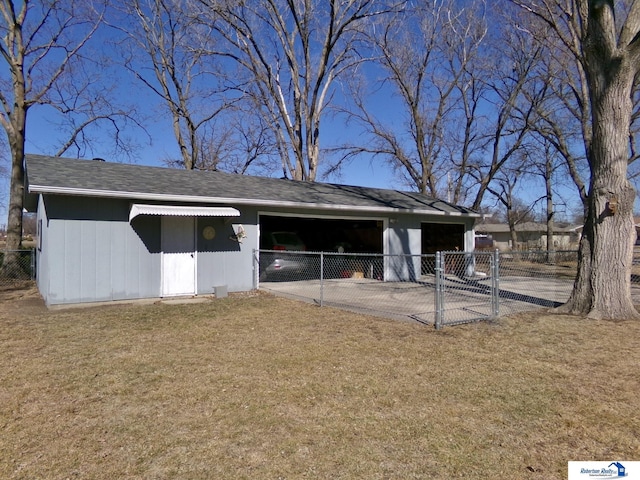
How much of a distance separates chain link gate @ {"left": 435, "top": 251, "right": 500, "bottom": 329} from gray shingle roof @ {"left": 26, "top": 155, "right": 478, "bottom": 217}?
7.19ft

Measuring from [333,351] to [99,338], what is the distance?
3.26m

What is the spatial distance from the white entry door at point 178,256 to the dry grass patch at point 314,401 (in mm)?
2957

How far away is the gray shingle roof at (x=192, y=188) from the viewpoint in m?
A: 8.10

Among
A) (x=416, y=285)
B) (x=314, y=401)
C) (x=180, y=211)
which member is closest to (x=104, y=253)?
(x=180, y=211)

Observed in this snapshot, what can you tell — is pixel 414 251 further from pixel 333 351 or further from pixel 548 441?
pixel 548 441

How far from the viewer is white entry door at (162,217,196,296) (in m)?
9.01

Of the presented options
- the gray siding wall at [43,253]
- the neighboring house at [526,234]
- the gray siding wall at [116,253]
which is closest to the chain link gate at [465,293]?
the gray siding wall at [116,253]

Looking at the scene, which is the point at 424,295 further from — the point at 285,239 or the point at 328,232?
the point at 328,232

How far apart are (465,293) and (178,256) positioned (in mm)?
6909

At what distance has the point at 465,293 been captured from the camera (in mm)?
9820

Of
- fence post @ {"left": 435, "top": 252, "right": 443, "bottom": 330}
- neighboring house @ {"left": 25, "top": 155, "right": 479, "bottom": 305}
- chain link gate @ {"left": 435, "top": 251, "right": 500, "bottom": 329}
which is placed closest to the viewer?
fence post @ {"left": 435, "top": 252, "right": 443, "bottom": 330}

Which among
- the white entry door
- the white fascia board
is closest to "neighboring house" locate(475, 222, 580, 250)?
the white fascia board

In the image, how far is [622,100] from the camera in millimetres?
6773

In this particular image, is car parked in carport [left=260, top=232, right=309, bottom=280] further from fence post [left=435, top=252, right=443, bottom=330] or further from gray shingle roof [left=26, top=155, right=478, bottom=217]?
fence post [left=435, top=252, right=443, bottom=330]
